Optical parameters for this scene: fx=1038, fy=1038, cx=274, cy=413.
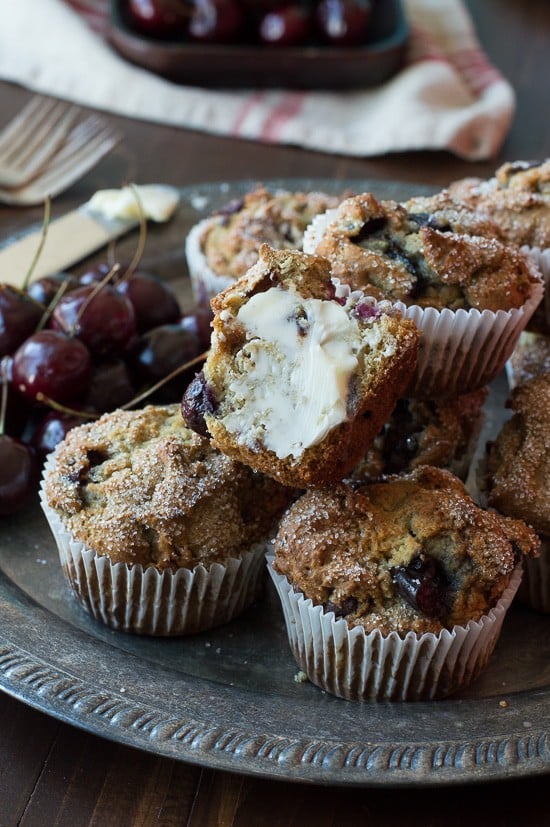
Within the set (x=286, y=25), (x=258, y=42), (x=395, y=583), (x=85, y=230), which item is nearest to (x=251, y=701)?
(x=395, y=583)

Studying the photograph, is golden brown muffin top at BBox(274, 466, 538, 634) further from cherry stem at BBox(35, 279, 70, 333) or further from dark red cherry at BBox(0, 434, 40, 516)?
cherry stem at BBox(35, 279, 70, 333)

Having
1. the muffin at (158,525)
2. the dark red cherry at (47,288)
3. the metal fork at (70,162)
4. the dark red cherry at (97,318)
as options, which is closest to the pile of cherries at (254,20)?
the metal fork at (70,162)

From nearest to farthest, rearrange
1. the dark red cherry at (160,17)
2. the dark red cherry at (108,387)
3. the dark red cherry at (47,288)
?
the dark red cherry at (108,387) < the dark red cherry at (47,288) < the dark red cherry at (160,17)

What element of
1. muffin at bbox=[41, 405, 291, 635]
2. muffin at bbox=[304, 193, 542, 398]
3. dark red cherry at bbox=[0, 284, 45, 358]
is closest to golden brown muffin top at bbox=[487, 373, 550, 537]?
muffin at bbox=[304, 193, 542, 398]

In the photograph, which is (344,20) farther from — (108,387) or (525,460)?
(525,460)

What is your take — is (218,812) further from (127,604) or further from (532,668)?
(532,668)

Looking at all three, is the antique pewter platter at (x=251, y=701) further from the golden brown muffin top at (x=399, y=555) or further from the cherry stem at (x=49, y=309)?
the cherry stem at (x=49, y=309)
